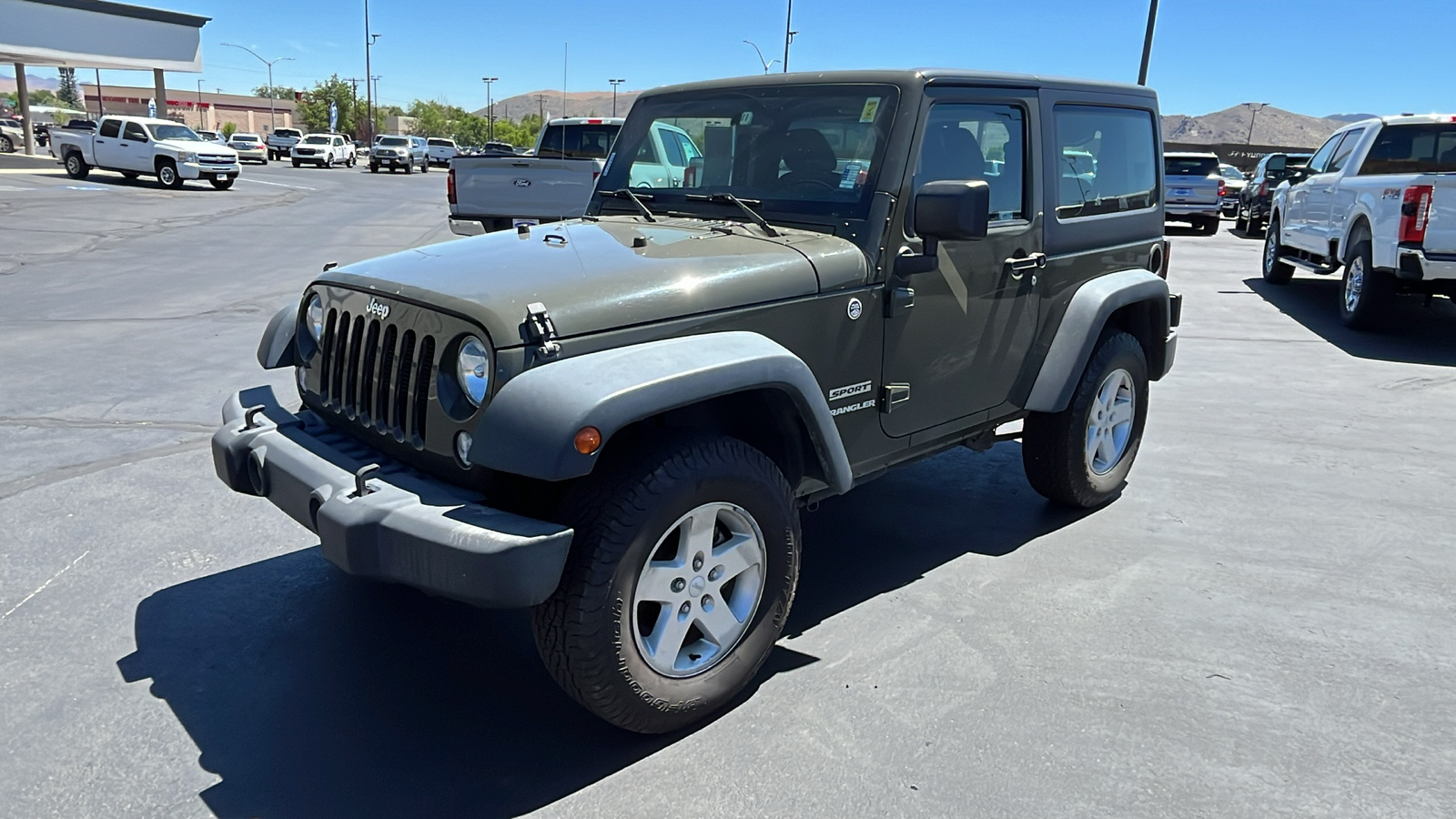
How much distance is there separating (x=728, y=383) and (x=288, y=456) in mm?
1375

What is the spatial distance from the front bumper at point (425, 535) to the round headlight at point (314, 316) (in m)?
0.67

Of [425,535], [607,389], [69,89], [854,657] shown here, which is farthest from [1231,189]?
[69,89]

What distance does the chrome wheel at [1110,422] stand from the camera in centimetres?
480

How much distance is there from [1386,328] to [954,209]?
8.65 meters

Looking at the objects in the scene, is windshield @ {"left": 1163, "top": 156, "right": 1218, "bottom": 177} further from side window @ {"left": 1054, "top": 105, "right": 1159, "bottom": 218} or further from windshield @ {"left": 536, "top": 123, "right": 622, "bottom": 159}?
side window @ {"left": 1054, "top": 105, "right": 1159, "bottom": 218}

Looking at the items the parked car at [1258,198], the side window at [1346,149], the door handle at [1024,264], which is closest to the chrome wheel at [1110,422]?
the door handle at [1024,264]

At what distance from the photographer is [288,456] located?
315cm

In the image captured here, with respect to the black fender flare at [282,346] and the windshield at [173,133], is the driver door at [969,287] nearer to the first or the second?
the black fender flare at [282,346]

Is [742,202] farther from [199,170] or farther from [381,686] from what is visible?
[199,170]

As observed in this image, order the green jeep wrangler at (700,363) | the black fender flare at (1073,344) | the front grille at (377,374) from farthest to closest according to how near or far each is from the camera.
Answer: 1. the black fender flare at (1073,344)
2. the front grille at (377,374)
3. the green jeep wrangler at (700,363)

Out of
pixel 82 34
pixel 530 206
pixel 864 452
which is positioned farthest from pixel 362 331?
pixel 82 34

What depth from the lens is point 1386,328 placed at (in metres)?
10.0

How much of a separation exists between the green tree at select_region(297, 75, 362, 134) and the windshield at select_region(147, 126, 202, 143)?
73.4m

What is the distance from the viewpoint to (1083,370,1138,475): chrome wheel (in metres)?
4.80
